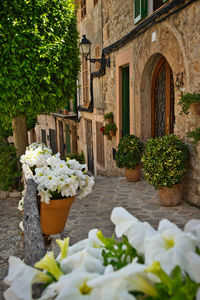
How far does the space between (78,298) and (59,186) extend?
2896 mm

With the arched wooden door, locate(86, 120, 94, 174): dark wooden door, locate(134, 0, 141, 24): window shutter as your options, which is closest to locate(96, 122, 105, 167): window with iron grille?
locate(86, 120, 94, 174): dark wooden door

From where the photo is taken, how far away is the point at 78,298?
86cm

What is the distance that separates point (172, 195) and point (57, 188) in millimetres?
2360

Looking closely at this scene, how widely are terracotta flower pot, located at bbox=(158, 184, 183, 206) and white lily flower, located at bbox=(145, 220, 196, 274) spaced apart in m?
4.43

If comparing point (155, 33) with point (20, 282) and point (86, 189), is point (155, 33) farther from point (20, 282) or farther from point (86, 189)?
point (20, 282)

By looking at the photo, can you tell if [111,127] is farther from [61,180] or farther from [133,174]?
[61,180]

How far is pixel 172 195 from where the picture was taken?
5273mm

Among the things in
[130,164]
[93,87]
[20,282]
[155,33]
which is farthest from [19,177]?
[20,282]

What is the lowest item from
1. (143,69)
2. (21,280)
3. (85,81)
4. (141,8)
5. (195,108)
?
(21,280)

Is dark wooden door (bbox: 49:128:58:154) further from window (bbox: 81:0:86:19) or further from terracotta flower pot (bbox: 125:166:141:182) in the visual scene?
terracotta flower pot (bbox: 125:166:141:182)

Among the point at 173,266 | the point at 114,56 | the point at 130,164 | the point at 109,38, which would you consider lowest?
the point at 130,164

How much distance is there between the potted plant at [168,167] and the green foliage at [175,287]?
435 cm

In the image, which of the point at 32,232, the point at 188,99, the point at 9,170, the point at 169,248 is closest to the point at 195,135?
the point at 188,99

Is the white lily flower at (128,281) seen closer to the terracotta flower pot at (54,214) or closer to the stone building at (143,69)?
the terracotta flower pot at (54,214)
